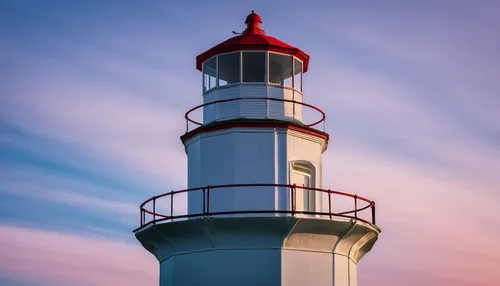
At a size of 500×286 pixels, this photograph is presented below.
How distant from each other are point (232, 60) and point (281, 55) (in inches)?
47.5

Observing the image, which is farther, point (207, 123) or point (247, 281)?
point (207, 123)

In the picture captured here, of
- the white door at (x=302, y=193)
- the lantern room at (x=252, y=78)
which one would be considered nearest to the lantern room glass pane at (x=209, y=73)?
the lantern room at (x=252, y=78)

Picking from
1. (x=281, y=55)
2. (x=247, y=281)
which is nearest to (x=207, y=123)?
(x=281, y=55)

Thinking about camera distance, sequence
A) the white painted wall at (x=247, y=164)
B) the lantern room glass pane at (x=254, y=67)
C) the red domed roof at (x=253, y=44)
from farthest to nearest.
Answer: the lantern room glass pane at (x=254, y=67)
the red domed roof at (x=253, y=44)
the white painted wall at (x=247, y=164)

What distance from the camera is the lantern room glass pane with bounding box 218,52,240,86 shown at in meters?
23.1

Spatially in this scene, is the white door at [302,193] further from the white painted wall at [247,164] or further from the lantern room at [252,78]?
the lantern room at [252,78]

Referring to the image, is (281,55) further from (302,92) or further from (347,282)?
(347,282)

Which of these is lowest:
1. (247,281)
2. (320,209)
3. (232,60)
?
(247,281)

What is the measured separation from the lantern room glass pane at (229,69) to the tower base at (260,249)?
3.84 m

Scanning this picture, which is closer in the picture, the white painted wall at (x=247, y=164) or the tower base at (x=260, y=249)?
the tower base at (x=260, y=249)

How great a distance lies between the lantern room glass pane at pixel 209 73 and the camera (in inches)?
923

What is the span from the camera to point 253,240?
21.5 metres

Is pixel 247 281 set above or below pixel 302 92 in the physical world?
below

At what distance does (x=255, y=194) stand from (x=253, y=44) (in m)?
3.68
